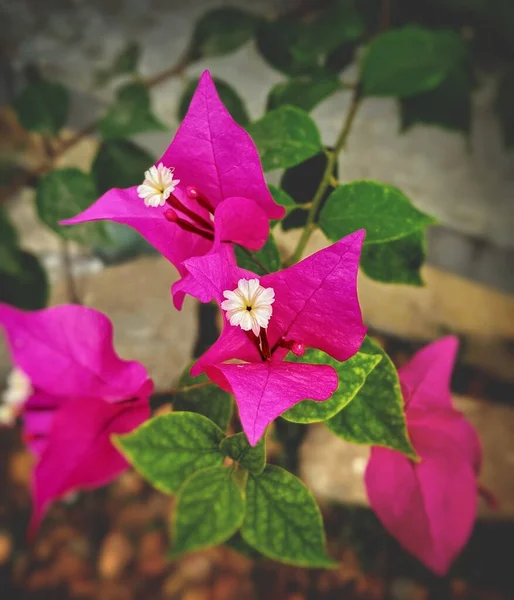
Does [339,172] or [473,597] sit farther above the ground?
[339,172]

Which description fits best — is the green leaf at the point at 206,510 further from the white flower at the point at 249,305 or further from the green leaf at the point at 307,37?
the green leaf at the point at 307,37

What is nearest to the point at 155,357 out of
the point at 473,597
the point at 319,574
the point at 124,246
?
the point at 124,246

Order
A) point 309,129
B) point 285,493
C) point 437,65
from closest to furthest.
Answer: point 285,493, point 309,129, point 437,65

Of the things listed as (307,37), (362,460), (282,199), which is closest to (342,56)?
(307,37)

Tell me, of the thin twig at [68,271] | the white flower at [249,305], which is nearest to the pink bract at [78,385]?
the white flower at [249,305]

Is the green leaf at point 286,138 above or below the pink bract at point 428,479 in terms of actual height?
above

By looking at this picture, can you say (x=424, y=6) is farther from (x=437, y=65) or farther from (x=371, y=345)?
(x=371, y=345)
